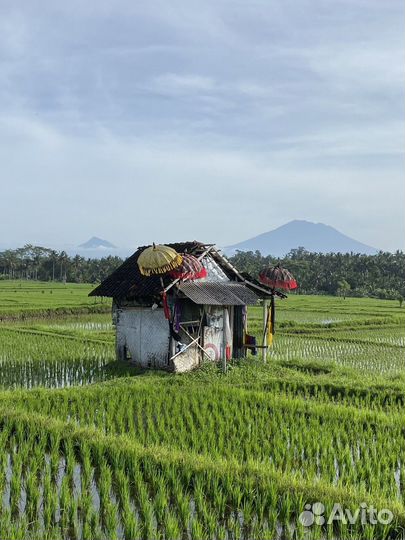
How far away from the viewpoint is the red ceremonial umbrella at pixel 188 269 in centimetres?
1153

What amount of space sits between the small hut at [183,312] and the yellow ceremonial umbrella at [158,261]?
374 mm

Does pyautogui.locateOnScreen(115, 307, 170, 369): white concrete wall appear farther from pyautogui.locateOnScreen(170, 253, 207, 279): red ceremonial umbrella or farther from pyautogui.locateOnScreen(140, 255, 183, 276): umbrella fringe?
pyautogui.locateOnScreen(140, 255, 183, 276): umbrella fringe

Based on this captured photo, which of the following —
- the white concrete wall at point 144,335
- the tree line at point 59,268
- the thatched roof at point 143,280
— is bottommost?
the white concrete wall at point 144,335

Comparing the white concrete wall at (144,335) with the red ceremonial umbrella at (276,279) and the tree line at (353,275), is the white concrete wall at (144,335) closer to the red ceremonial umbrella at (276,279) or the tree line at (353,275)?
the red ceremonial umbrella at (276,279)

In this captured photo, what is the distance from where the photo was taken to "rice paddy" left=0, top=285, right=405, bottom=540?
4.95 m

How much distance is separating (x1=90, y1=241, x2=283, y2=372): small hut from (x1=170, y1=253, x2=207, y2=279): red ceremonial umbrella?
15 centimetres

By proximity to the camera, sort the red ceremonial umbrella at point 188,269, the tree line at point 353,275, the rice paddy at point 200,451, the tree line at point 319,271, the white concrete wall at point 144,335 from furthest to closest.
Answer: the tree line at point 319,271
the tree line at point 353,275
the white concrete wall at point 144,335
the red ceremonial umbrella at point 188,269
the rice paddy at point 200,451

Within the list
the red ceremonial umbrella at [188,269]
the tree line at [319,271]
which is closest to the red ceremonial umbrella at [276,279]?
the red ceremonial umbrella at [188,269]

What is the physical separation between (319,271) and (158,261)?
49.5 metres

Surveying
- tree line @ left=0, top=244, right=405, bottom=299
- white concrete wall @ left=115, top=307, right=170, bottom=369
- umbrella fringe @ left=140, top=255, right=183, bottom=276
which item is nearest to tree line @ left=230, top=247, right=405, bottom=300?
tree line @ left=0, top=244, right=405, bottom=299

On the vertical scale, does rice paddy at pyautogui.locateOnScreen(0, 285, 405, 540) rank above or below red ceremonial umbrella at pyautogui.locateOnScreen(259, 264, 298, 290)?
below

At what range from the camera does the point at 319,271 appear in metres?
58.8

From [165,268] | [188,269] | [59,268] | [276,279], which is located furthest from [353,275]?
[165,268]

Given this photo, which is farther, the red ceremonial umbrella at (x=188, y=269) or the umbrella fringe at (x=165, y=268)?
the red ceremonial umbrella at (x=188, y=269)
